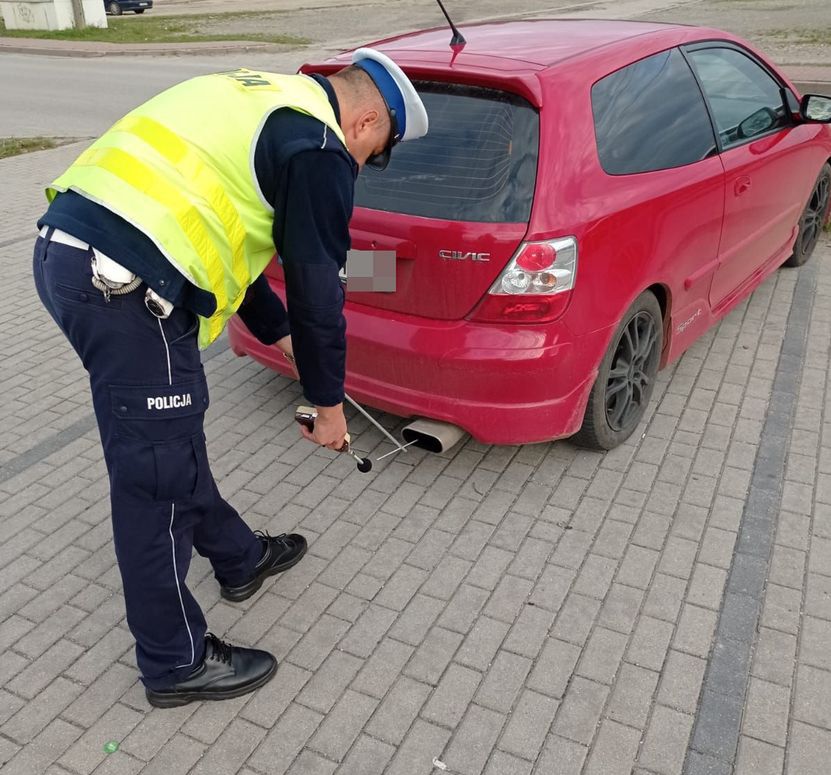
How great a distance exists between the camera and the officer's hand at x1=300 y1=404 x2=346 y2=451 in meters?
2.49

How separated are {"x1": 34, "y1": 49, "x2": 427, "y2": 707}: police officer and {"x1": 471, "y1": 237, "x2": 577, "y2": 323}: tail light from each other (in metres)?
0.93

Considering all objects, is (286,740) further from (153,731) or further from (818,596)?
(818,596)

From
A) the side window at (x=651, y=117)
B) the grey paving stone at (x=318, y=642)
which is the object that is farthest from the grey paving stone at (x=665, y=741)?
the side window at (x=651, y=117)

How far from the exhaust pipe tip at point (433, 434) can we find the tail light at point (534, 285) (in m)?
0.49

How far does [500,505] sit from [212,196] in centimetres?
196

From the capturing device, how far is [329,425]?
2.52 meters

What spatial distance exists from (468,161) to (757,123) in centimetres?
210

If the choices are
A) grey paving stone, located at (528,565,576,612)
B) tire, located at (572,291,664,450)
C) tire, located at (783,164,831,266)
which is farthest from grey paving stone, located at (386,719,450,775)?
tire, located at (783,164,831,266)

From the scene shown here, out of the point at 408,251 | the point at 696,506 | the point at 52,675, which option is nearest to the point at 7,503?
the point at 52,675

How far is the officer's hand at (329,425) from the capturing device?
249cm

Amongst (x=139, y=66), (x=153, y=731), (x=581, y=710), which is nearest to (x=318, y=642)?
(x=153, y=731)

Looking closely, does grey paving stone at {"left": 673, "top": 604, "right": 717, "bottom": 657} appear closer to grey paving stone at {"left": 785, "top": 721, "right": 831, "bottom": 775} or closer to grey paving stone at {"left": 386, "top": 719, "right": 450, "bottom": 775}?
grey paving stone at {"left": 785, "top": 721, "right": 831, "bottom": 775}

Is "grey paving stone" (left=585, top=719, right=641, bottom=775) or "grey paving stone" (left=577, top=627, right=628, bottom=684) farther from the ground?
"grey paving stone" (left=577, top=627, right=628, bottom=684)

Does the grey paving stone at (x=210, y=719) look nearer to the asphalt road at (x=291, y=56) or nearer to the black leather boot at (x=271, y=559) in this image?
the black leather boot at (x=271, y=559)
